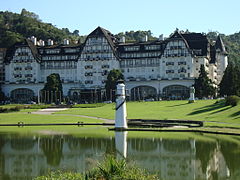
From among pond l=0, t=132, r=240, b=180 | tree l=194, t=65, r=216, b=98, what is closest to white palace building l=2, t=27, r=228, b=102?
tree l=194, t=65, r=216, b=98

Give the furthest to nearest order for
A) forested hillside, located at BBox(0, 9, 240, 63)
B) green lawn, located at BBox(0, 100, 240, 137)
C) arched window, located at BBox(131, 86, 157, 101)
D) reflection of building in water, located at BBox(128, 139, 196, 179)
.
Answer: forested hillside, located at BBox(0, 9, 240, 63) → arched window, located at BBox(131, 86, 157, 101) → green lawn, located at BBox(0, 100, 240, 137) → reflection of building in water, located at BBox(128, 139, 196, 179)

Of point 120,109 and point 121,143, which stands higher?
point 120,109

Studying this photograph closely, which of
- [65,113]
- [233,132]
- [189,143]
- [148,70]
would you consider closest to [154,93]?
[148,70]

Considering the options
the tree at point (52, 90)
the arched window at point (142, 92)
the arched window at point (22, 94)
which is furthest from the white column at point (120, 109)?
the arched window at point (22, 94)

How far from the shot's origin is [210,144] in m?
36.6

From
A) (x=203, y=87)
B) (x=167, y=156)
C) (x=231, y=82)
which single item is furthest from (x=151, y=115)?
(x=167, y=156)

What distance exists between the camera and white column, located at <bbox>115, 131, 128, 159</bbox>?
3140 cm

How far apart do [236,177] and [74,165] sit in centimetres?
990

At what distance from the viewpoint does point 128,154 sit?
31.6 m

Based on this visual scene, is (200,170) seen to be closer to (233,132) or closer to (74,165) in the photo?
(74,165)

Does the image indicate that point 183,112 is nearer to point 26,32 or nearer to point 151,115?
point 151,115

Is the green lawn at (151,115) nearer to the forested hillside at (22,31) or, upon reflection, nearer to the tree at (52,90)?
the tree at (52,90)

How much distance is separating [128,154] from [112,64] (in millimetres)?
85602

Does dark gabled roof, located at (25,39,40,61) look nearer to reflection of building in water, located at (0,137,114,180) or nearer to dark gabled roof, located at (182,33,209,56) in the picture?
dark gabled roof, located at (182,33,209,56)
